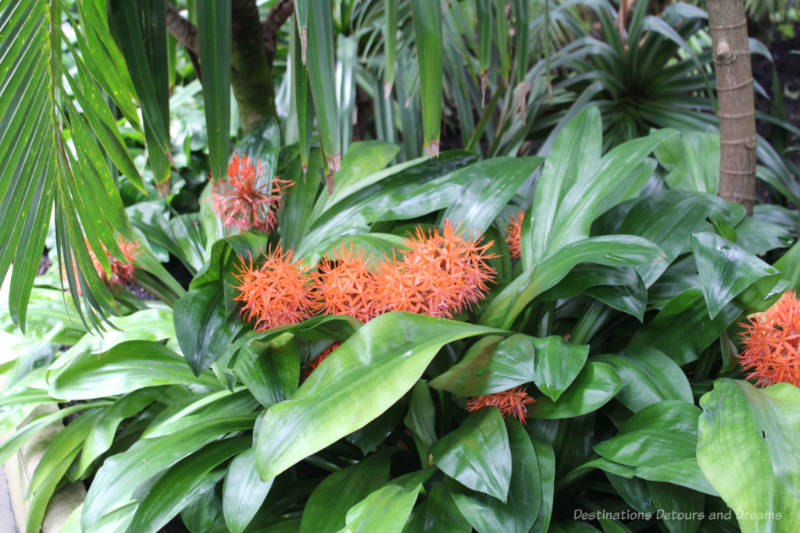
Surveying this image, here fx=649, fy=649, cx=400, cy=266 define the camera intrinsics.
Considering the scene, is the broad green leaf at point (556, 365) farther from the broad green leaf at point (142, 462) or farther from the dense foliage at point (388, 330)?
the broad green leaf at point (142, 462)

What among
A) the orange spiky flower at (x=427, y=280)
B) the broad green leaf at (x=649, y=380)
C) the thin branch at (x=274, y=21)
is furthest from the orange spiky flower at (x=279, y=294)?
the thin branch at (x=274, y=21)

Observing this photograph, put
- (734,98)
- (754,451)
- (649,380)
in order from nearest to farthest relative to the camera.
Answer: (754,451), (649,380), (734,98)

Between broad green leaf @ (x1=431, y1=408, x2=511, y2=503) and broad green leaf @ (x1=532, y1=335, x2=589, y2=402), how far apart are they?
0.23ft

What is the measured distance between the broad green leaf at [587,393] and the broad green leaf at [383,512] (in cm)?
21

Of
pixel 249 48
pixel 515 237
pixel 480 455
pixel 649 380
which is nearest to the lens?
pixel 480 455

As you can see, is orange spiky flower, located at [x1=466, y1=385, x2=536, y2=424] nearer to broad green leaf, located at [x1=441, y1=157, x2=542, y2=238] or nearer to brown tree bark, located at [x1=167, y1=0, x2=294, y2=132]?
broad green leaf, located at [x1=441, y1=157, x2=542, y2=238]

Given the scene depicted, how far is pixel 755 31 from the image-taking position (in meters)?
2.39

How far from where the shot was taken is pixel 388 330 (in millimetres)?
773

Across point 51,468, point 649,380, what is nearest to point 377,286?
point 649,380

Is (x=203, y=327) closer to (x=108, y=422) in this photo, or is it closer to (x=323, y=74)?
(x=108, y=422)

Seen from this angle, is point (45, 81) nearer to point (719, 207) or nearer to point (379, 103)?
point (719, 207)

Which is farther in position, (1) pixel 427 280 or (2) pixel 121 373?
(2) pixel 121 373

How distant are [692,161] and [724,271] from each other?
2.03 ft

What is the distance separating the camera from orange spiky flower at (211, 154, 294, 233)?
1062 millimetres
